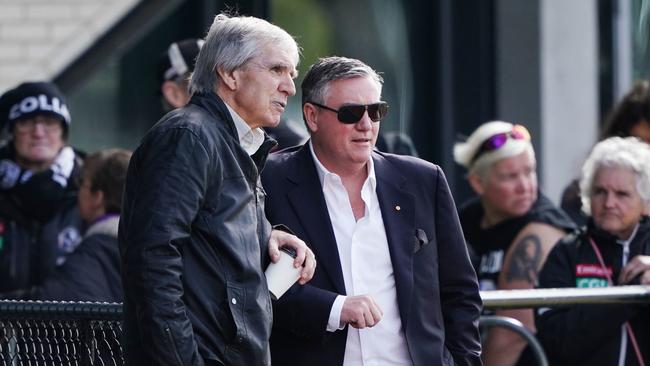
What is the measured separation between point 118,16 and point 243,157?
4.91m

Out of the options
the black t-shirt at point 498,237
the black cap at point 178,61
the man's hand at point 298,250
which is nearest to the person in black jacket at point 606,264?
the black t-shirt at point 498,237

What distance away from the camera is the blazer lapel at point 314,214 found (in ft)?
14.3

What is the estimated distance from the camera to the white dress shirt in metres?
4.30

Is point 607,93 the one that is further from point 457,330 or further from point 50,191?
point 457,330

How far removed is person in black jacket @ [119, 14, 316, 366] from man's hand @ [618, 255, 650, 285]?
1861 millimetres

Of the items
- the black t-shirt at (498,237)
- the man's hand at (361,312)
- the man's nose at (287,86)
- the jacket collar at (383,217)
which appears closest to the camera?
the man's nose at (287,86)

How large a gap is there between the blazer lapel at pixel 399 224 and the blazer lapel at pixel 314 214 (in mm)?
171

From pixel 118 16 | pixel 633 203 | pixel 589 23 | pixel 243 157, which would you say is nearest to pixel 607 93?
pixel 589 23

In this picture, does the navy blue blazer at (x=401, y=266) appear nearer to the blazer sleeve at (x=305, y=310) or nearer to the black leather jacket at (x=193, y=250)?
the blazer sleeve at (x=305, y=310)

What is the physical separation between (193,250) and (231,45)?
0.60 meters

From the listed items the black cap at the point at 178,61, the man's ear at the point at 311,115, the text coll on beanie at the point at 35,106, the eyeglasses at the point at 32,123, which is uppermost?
the black cap at the point at 178,61

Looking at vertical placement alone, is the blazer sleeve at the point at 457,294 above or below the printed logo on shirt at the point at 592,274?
above

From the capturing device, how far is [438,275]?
14.7ft

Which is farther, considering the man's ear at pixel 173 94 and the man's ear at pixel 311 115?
the man's ear at pixel 173 94
